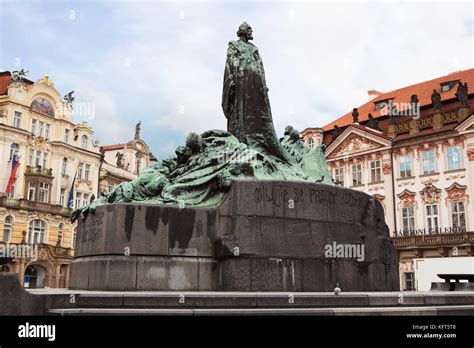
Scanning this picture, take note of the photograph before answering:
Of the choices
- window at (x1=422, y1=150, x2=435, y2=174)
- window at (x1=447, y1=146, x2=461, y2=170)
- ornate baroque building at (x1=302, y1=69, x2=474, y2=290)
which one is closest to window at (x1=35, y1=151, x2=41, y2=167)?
ornate baroque building at (x1=302, y1=69, x2=474, y2=290)

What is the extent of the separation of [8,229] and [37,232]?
2467mm

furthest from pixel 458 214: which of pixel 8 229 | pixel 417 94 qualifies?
pixel 8 229

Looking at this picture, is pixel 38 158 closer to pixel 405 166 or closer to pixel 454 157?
pixel 405 166

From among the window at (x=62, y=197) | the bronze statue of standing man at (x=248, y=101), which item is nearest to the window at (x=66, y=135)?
the window at (x=62, y=197)

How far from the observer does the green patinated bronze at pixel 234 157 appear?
394 inches

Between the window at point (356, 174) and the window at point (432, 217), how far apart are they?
5476 mm

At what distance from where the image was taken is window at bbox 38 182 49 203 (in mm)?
41688

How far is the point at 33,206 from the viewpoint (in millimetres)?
40469

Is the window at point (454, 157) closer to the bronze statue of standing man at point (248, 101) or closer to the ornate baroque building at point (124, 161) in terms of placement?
the bronze statue of standing man at point (248, 101)

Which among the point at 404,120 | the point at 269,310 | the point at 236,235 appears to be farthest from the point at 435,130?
the point at 269,310

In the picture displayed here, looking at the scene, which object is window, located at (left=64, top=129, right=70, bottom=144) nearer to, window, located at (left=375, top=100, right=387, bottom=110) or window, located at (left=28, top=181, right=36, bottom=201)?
window, located at (left=28, top=181, right=36, bottom=201)
